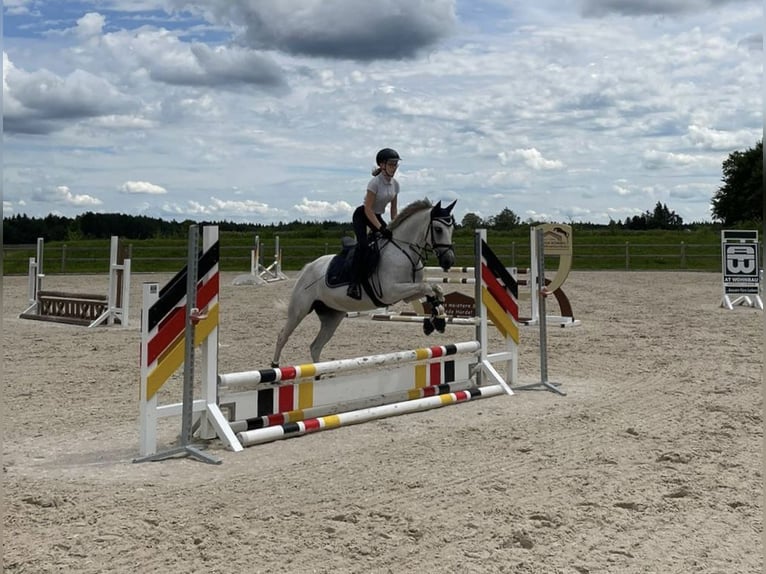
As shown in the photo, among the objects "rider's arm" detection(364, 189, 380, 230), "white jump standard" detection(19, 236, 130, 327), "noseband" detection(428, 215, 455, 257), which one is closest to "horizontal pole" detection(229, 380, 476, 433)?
"noseband" detection(428, 215, 455, 257)

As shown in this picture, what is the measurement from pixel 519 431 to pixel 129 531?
9.08ft

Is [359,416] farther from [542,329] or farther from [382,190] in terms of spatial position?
[542,329]

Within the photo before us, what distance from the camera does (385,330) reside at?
11312mm

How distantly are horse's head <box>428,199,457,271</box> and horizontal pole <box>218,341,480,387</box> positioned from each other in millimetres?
734

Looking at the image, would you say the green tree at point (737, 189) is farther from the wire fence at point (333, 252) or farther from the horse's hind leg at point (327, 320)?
the horse's hind leg at point (327, 320)

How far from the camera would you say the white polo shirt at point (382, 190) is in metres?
6.35

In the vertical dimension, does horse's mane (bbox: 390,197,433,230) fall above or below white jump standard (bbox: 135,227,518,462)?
above

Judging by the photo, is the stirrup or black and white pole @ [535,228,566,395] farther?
black and white pole @ [535,228,566,395]

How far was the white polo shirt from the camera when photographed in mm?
6348

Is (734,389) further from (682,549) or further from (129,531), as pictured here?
(129,531)

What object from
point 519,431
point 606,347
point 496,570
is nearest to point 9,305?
point 606,347

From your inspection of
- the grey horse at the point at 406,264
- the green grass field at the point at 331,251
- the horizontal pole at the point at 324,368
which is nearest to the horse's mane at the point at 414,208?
the grey horse at the point at 406,264

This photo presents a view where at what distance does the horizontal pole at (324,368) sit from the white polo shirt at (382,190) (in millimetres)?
1332

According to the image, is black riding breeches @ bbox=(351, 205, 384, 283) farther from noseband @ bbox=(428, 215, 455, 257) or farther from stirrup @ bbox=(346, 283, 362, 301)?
noseband @ bbox=(428, 215, 455, 257)
